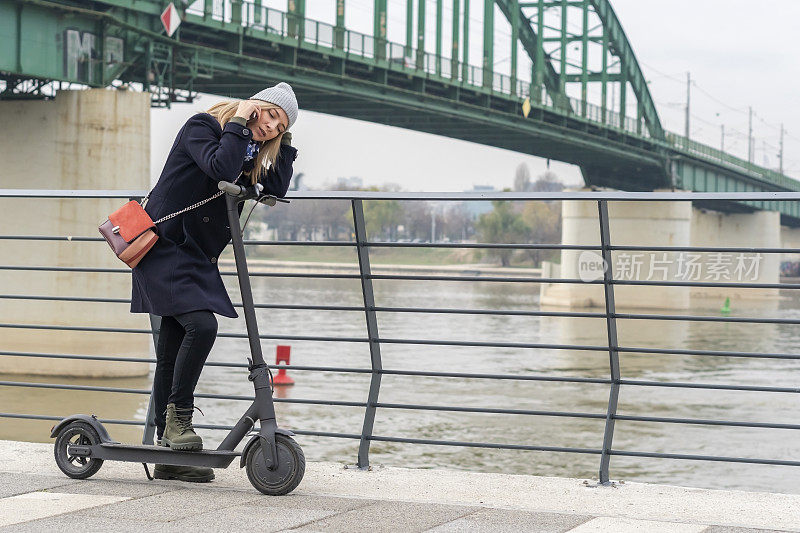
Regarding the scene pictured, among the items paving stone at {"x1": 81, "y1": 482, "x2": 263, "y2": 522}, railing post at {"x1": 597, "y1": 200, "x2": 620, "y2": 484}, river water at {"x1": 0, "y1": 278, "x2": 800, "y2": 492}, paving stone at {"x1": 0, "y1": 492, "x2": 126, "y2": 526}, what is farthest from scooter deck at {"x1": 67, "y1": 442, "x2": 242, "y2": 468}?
river water at {"x1": 0, "y1": 278, "x2": 800, "y2": 492}

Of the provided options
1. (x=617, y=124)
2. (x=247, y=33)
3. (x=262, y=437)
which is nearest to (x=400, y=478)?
(x=262, y=437)

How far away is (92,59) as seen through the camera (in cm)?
2392

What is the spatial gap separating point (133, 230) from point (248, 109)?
0.57 metres

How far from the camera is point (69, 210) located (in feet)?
77.5

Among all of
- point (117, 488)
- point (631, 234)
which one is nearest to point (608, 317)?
point (117, 488)

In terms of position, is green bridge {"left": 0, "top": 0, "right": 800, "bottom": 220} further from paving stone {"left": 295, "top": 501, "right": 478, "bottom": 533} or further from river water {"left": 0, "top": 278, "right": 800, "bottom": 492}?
paving stone {"left": 295, "top": 501, "right": 478, "bottom": 533}

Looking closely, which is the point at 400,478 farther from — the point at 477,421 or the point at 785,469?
the point at 477,421

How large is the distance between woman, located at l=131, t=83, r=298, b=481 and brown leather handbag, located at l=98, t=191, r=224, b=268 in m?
0.03

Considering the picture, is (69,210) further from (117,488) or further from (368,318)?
(117,488)

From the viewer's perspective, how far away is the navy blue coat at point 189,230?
13.0 feet

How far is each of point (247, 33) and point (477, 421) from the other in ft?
41.4

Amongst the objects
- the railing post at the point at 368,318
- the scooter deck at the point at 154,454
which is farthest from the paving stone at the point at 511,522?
the railing post at the point at 368,318

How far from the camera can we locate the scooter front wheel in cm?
392

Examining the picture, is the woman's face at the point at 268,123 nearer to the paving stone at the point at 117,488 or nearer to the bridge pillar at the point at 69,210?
the paving stone at the point at 117,488
